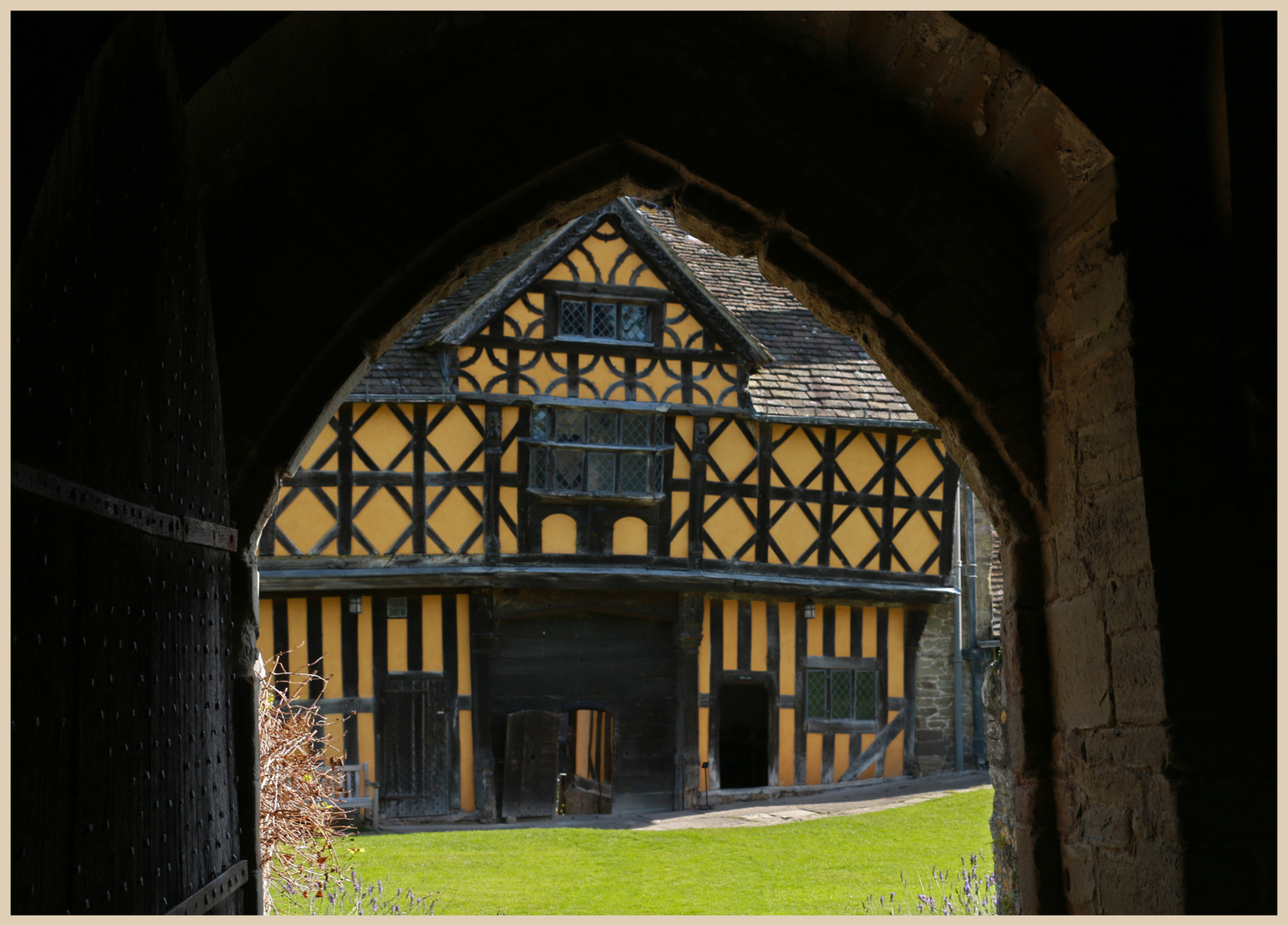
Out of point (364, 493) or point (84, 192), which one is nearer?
point (84, 192)

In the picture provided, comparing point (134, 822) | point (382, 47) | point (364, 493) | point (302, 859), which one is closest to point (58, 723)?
point (134, 822)

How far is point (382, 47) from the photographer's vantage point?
312 cm

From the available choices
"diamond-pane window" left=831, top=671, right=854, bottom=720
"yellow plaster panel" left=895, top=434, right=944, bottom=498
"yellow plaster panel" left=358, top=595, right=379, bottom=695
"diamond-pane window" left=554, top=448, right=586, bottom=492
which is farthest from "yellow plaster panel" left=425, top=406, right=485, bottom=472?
"yellow plaster panel" left=895, top=434, right=944, bottom=498

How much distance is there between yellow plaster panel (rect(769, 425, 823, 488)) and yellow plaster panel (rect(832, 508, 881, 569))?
496mm

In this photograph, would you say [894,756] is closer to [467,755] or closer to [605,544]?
[605,544]

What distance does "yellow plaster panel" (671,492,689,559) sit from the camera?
1170 centimetres

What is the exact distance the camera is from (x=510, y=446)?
11438 millimetres

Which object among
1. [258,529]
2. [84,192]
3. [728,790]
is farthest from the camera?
[728,790]

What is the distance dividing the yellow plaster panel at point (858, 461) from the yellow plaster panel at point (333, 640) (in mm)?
5328

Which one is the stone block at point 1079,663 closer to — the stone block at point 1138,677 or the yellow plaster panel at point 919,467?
the stone block at point 1138,677

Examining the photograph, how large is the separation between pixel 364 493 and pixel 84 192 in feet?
30.1

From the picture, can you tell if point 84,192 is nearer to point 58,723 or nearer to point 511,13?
point 58,723

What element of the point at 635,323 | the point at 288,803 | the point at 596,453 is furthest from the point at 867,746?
the point at 288,803

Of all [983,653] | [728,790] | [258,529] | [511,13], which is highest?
[511,13]
